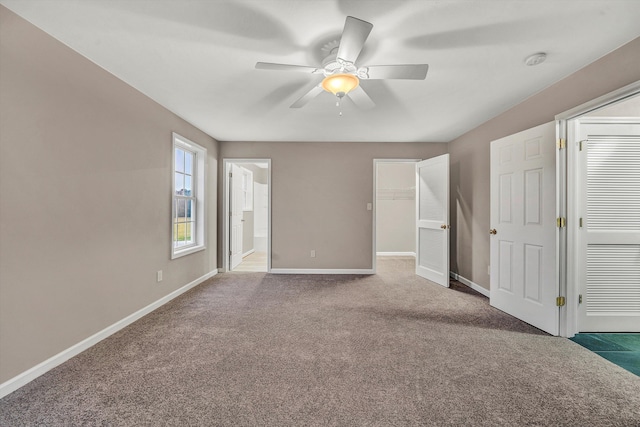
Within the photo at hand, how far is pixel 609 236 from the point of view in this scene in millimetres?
2480

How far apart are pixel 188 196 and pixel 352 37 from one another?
3350mm

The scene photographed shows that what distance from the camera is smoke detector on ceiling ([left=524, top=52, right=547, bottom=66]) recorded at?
208 cm

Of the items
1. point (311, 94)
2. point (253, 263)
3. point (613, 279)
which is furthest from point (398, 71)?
point (253, 263)

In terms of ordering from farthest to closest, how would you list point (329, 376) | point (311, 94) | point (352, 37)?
point (311, 94) < point (329, 376) < point (352, 37)

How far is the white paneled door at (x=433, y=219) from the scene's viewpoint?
4.05 metres

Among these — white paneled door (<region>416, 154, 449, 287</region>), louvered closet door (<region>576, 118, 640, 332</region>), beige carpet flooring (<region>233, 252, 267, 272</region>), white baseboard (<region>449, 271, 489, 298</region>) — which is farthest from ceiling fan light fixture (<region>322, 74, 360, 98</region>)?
beige carpet flooring (<region>233, 252, 267, 272</region>)

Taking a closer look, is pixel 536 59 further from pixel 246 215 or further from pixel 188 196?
pixel 246 215

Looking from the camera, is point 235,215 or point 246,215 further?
point 246,215

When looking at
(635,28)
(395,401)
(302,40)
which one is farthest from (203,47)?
(635,28)

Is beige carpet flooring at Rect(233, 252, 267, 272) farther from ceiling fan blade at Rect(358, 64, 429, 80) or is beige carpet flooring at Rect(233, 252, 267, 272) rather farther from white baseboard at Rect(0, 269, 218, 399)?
ceiling fan blade at Rect(358, 64, 429, 80)

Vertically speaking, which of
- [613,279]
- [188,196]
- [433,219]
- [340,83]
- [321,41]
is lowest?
[613,279]

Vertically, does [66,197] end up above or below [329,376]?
above

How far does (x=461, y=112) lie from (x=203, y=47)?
2940mm

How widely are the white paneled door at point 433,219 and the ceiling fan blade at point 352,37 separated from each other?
287 cm
